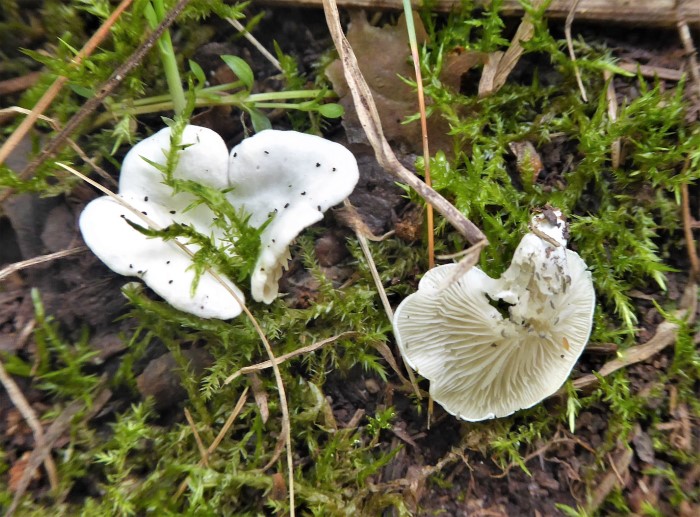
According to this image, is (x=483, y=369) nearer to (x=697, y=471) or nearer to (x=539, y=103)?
(x=697, y=471)

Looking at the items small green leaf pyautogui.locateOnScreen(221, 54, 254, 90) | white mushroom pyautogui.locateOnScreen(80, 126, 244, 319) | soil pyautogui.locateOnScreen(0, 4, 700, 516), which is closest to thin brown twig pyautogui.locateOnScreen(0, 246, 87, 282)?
soil pyautogui.locateOnScreen(0, 4, 700, 516)

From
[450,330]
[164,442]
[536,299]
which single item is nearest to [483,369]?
[450,330]

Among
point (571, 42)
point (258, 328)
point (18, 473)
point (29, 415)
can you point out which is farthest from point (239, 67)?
point (18, 473)

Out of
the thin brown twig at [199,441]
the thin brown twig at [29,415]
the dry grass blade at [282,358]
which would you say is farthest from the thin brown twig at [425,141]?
the thin brown twig at [29,415]

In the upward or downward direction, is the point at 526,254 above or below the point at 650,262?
above

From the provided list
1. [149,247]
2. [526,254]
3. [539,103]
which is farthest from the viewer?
[539,103]

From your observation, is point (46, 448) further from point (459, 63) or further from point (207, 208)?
point (459, 63)
